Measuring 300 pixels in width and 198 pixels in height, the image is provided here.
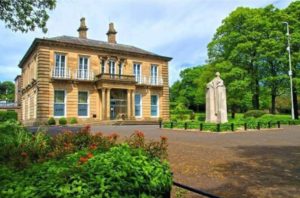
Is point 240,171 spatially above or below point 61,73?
below

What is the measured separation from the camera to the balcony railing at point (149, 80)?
40188 mm

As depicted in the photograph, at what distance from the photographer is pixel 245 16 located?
39.8 metres

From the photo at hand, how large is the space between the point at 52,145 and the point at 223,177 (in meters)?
4.22

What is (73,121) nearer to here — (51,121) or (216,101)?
(51,121)

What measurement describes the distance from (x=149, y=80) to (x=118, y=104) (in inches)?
237

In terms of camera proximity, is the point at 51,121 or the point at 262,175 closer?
the point at 262,175

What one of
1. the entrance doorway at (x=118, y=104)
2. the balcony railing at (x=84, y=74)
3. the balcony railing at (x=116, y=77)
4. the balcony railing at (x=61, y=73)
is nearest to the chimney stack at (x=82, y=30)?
the balcony railing at (x=84, y=74)

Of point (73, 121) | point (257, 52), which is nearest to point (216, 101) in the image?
point (257, 52)

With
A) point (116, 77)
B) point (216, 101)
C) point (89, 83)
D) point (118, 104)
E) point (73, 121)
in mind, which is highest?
point (116, 77)

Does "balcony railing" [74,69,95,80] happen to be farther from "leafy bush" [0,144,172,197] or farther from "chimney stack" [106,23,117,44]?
"leafy bush" [0,144,172,197]

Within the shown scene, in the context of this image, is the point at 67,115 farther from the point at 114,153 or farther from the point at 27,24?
the point at 114,153

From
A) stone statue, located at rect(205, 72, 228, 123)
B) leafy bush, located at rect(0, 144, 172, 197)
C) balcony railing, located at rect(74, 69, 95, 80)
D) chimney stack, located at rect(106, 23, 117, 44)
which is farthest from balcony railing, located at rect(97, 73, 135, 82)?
leafy bush, located at rect(0, 144, 172, 197)

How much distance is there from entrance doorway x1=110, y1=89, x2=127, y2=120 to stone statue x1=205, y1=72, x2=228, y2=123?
1456cm

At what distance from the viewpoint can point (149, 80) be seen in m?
40.9
